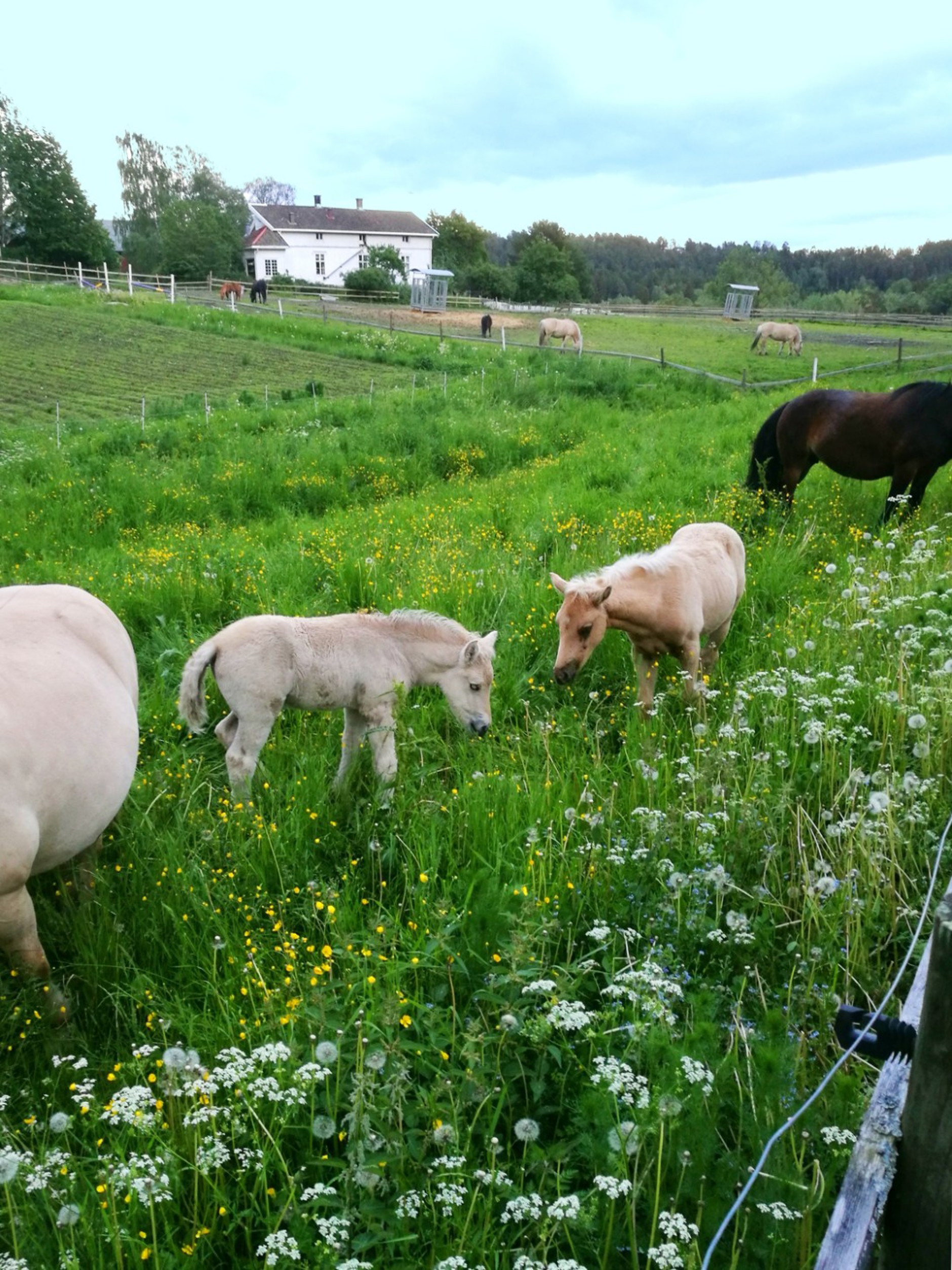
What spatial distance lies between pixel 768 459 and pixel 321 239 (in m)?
79.8

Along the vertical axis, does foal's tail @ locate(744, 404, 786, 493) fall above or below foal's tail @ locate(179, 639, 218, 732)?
above

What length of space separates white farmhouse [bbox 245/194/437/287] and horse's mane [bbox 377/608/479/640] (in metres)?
78.5

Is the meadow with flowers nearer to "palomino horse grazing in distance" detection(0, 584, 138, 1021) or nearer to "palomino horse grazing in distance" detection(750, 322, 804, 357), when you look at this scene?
"palomino horse grazing in distance" detection(0, 584, 138, 1021)

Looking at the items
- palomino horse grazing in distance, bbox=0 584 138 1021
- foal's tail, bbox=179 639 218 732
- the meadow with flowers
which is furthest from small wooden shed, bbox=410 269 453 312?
palomino horse grazing in distance, bbox=0 584 138 1021

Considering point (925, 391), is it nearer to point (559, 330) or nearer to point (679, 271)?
point (559, 330)

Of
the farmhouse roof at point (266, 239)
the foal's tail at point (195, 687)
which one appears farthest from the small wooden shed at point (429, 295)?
the foal's tail at point (195, 687)

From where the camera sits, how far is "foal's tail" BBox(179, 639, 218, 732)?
4.84 metres

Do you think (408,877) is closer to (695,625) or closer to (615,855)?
(615,855)

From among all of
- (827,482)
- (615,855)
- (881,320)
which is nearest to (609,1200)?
(615,855)

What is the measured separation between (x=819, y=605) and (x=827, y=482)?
579cm

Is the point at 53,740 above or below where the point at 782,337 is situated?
below

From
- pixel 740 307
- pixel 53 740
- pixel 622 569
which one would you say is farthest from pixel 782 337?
pixel 53 740

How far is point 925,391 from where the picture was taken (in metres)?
9.59

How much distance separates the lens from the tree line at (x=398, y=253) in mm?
62344
